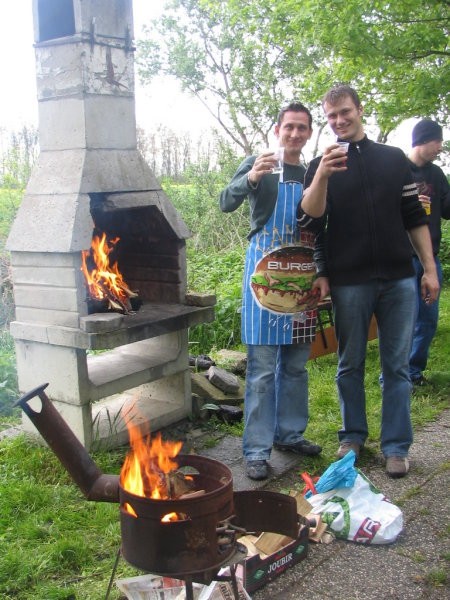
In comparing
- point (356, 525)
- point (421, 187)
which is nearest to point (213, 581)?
point (356, 525)

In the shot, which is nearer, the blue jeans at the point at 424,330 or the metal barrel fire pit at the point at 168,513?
the metal barrel fire pit at the point at 168,513

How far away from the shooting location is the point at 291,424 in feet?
13.5

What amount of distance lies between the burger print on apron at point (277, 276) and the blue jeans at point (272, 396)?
0.12 meters

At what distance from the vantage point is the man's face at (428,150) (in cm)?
512

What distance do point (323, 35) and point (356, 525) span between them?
546 centimetres

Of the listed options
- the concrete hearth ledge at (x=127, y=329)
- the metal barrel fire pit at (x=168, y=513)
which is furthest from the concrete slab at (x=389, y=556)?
the concrete hearth ledge at (x=127, y=329)

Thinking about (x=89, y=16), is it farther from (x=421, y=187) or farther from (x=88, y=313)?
(x=421, y=187)

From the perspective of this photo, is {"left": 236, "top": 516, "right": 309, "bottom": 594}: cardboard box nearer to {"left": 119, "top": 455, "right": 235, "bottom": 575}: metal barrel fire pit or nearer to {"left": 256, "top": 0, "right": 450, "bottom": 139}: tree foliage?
{"left": 119, "top": 455, "right": 235, "bottom": 575}: metal barrel fire pit

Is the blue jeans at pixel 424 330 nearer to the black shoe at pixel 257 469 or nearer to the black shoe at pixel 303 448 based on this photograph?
the black shoe at pixel 303 448

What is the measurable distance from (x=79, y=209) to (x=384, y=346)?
6.64 ft

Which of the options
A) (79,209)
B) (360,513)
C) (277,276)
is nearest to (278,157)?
(277,276)

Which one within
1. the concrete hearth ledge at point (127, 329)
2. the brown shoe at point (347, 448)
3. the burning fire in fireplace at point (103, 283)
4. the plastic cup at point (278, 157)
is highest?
the plastic cup at point (278, 157)

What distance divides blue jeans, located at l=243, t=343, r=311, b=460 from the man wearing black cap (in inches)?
67.9

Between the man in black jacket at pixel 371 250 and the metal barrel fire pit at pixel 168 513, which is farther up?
the man in black jacket at pixel 371 250
